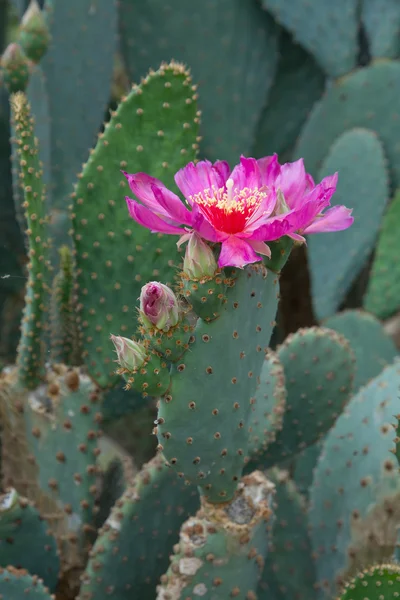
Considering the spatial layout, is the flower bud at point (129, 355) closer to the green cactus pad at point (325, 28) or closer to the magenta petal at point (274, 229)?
the magenta petal at point (274, 229)

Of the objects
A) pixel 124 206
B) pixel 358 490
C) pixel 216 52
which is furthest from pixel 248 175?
Answer: pixel 216 52

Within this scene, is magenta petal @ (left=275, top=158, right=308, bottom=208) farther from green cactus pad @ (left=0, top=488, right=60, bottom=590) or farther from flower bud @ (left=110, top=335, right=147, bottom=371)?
green cactus pad @ (left=0, top=488, right=60, bottom=590)

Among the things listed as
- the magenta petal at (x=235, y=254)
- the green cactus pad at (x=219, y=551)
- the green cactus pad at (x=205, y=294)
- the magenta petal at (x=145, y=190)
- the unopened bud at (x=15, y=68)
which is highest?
the unopened bud at (x=15, y=68)

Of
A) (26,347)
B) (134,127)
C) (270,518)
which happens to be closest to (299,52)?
(134,127)

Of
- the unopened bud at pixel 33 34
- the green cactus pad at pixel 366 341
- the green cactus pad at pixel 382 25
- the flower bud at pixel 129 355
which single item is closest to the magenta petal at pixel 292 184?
the flower bud at pixel 129 355

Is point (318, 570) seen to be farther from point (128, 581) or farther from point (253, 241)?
point (253, 241)

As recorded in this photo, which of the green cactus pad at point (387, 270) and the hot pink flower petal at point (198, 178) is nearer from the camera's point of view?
the hot pink flower petal at point (198, 178)

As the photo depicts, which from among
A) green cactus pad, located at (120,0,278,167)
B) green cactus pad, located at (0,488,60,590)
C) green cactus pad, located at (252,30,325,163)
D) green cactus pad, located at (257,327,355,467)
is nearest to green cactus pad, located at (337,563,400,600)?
green cactus pad, located at (257,327,355,467)
